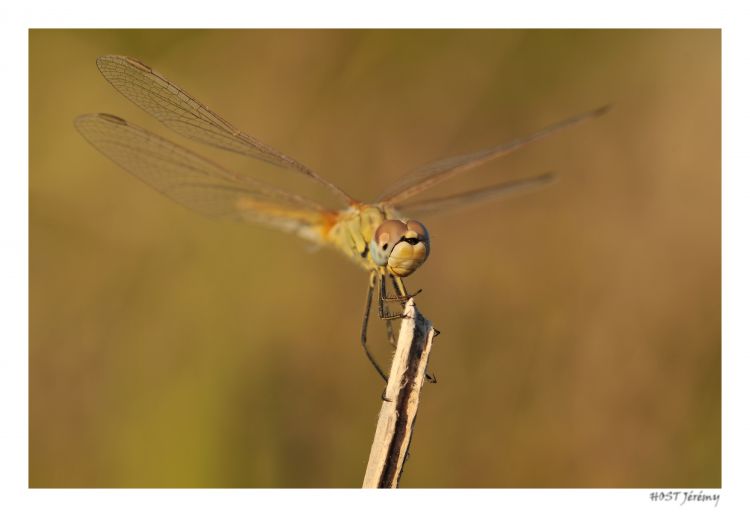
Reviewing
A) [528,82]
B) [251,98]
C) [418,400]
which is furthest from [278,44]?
[418,400]

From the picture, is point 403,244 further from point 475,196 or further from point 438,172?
point 475,196

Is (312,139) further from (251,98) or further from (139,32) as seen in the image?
(139,32)

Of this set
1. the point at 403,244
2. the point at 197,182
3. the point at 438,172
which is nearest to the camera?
the point at 403,244

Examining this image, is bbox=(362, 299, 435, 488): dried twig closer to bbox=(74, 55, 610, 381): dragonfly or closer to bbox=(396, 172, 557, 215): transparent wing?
bbox=(74, 55, 610, 381): dragonfly

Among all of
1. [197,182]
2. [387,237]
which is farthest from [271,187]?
[387,237]

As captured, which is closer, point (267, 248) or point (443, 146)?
point (267, 248)

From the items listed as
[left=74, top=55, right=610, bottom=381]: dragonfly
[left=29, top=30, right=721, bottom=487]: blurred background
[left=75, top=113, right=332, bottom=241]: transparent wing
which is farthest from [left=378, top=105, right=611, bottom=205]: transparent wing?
[left=29, top=30, right=721, bottom=487]: blurred background

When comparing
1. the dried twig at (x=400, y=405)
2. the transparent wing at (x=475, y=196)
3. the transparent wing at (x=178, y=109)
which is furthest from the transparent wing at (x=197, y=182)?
the dried twig at (x=400, y=405)
